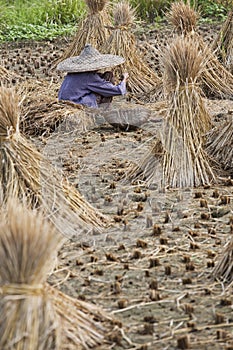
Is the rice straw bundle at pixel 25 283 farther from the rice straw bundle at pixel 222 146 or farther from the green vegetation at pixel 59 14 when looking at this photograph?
the green vegetation at pixel 59 14

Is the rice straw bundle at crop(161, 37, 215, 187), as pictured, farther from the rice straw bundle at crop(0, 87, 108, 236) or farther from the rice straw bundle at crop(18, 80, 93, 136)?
the rice straw bundle at crop(18, 80, 93, 136)

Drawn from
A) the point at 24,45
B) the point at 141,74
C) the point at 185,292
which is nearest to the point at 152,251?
the point at 185,292

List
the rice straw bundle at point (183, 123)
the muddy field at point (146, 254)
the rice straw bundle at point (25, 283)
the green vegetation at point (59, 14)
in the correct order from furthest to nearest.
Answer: the green vegetation at point (59, 14)
the rice straw bundle at point (183, 123)
the muddy field at point (146, 254)
the rice straw bundle at point (25, 283)

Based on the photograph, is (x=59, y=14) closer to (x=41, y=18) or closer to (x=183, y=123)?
(x=41, y=18)

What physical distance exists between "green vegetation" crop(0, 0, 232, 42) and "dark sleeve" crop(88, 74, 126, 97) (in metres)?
4.20

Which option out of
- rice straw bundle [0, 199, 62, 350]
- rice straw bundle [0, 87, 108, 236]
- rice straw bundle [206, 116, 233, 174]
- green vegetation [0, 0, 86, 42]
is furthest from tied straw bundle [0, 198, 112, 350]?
green vegetation [0, 0, 86, 42]

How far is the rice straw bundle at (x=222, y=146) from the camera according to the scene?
6613 mm

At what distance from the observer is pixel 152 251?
5.16 meters

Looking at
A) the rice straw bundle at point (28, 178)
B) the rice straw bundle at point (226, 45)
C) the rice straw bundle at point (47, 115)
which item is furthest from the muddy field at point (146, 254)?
the rice straw bundle at point (226, 45)

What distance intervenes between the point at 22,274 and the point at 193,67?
2.96 m

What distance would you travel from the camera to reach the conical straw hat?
8.06 metres

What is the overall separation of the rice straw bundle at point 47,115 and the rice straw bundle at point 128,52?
1341mm

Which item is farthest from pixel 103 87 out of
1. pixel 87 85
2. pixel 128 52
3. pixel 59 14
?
pixel 59 14

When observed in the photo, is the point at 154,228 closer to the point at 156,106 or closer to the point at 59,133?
the point at 59,133
